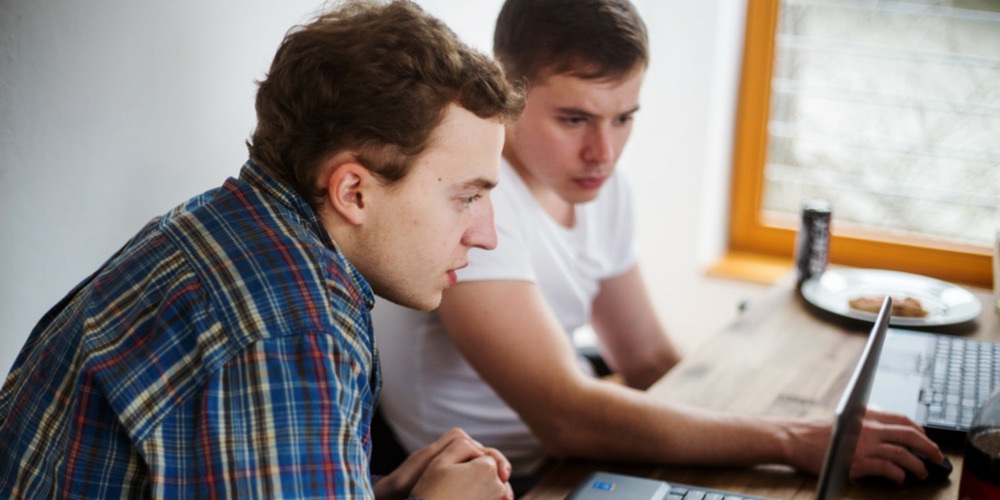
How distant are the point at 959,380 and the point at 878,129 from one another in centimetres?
134

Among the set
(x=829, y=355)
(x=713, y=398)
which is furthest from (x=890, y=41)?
(x=713, y=398)

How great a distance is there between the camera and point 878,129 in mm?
2617

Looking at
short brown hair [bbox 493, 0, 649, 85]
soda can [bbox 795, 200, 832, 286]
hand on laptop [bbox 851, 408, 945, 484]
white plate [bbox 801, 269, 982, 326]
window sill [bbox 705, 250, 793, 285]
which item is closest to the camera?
hand on laptop [bbox 851, 408, 945, 484]

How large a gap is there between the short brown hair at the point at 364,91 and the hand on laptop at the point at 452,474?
327mm

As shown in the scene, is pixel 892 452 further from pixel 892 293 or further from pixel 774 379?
pixel 892 293

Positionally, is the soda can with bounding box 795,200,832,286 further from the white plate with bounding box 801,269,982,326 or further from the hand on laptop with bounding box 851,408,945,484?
the hand on laptop with bounding box 851,408,945,484

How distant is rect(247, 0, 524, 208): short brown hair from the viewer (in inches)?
35.6

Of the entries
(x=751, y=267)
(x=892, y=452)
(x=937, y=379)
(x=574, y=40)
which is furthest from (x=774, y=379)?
(x=751, y=267)

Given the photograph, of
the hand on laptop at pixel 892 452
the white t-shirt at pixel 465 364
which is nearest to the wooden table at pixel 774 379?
the hand on laptop at pixel 892 452

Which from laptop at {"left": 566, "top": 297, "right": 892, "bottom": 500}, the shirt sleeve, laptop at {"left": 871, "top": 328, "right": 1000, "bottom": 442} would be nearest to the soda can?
laptop at {"left": 871, "top": 328, "right": 1000, "bottom": 442}

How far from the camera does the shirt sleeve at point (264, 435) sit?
0.79 meters

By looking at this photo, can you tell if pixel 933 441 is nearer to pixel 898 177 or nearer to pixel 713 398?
pixel 713 398

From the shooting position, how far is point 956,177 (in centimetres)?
258

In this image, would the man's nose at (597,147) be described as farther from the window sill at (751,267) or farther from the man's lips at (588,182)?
the window sill at (751,267)
